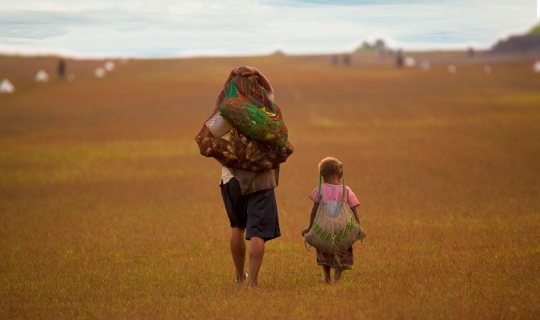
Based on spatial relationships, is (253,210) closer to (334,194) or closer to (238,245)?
(238,245)

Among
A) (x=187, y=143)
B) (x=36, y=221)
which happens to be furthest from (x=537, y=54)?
(x=36, y=221)

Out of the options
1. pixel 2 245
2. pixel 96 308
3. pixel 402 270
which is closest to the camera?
pixel 96 308

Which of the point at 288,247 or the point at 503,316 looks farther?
the point at 288,247

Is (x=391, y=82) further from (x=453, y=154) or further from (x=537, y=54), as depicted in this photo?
(x=537, y=54)

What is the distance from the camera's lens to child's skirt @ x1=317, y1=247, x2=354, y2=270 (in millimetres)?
A: 8070

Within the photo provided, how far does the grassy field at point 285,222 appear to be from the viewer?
24.4 feet

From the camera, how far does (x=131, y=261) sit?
33.4 ft

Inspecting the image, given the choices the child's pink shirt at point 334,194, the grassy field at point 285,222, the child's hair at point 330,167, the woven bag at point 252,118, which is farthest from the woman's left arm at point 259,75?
the grassy field at point 285,222

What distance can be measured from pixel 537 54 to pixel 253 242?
349 ft

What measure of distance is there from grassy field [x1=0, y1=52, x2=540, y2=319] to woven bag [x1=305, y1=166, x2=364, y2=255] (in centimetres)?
42

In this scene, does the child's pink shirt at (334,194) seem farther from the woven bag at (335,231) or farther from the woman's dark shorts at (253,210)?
the woman's dark shorts at (253,210)

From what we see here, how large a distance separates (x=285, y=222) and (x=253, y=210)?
5268 mm

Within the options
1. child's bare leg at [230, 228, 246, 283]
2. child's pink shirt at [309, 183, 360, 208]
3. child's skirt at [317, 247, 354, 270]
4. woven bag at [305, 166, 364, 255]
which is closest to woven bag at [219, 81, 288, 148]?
child's pink shirt at [309, 183, 360, 208]

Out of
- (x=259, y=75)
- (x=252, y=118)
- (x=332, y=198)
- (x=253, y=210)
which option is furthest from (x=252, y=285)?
(x=259, y=75)
